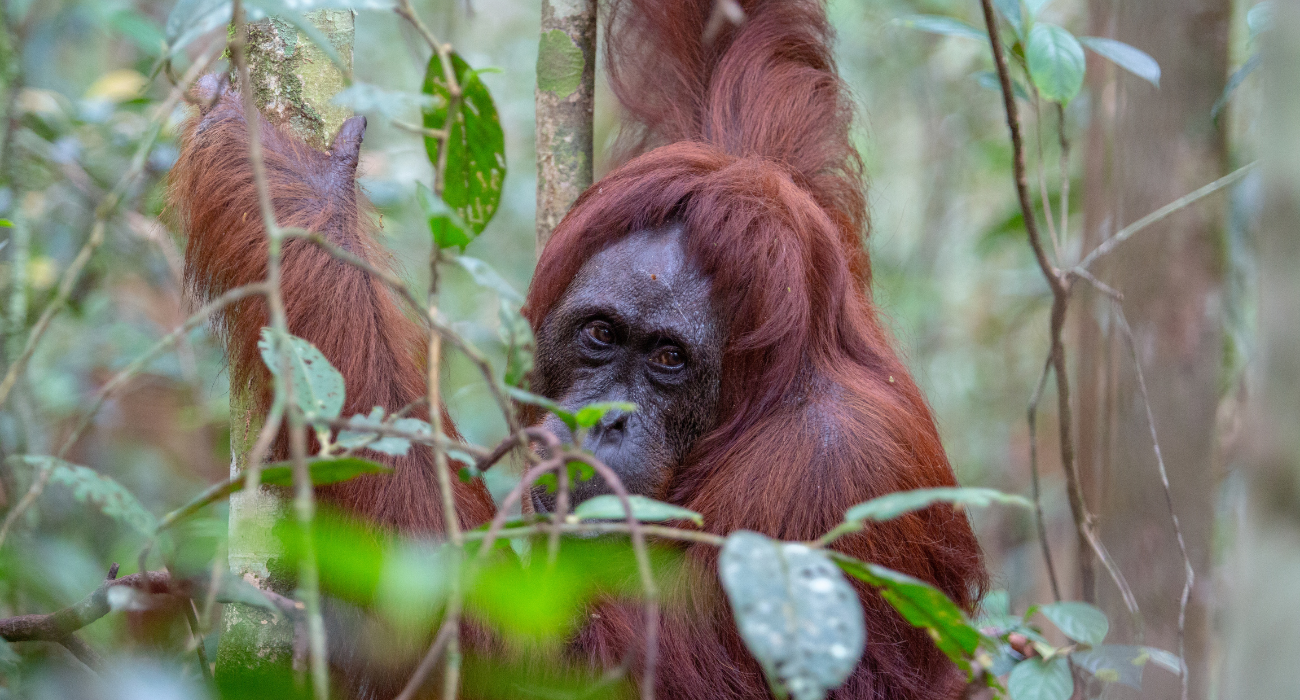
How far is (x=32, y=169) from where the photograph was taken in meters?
4.12

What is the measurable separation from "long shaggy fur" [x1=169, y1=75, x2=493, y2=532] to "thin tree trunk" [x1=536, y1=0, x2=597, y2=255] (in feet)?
1.94

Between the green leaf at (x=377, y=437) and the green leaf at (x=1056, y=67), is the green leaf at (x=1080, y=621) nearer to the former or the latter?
the green leaf at (x=1056, y=67)

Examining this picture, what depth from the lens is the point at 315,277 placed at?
8.23 ft

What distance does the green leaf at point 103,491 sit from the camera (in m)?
1.48

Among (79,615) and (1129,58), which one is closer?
(79,615)

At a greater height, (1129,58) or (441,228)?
(1129,58)

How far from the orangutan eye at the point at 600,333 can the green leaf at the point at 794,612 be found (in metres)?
1.46

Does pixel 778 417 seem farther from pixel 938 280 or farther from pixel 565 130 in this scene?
pixel 938 280

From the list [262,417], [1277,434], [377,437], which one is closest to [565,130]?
[262,417]

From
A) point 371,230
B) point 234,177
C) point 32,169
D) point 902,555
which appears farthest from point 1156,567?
point 32,169

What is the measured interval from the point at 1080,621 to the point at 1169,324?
1356 mm

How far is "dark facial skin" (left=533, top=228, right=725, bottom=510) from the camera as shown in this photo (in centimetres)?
259

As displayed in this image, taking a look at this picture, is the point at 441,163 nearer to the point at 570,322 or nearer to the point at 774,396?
the point at 570,322

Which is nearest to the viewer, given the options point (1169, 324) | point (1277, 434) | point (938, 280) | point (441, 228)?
point (1277, 434)
